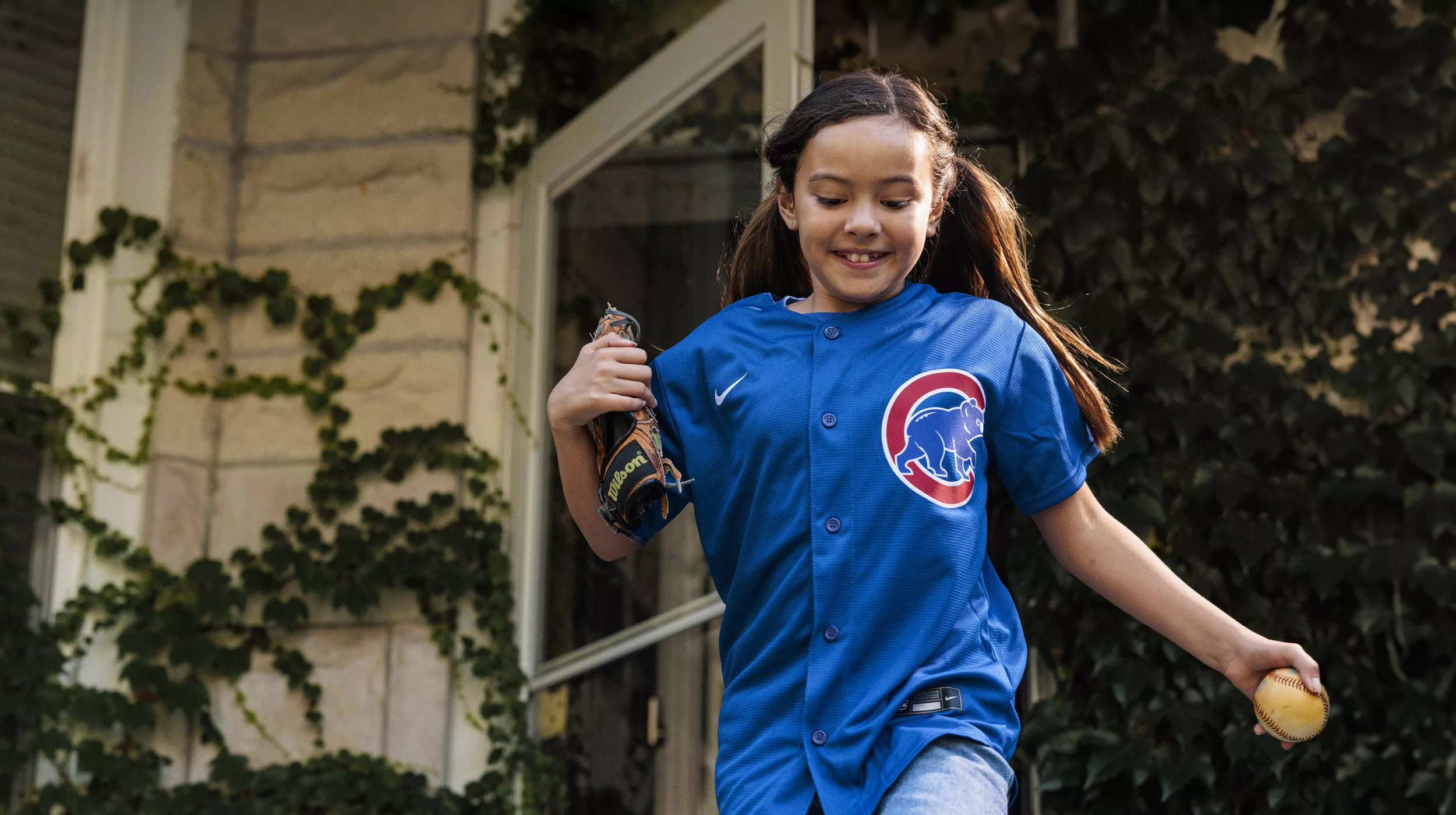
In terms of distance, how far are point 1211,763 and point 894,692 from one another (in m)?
2.49

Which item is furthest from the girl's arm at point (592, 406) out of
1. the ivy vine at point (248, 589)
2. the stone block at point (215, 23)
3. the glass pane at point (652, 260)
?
the stone block at point (215, 23)

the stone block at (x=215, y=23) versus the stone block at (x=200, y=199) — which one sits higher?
the stone block at (x=215, y=23)

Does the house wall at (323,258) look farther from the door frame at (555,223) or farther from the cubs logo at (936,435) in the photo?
the cubs logo at (936,435)

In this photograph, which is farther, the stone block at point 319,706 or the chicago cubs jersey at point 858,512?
the stone block at point 319,706

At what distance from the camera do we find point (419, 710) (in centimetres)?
444

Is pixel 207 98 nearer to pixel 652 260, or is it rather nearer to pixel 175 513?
pixel 175 513

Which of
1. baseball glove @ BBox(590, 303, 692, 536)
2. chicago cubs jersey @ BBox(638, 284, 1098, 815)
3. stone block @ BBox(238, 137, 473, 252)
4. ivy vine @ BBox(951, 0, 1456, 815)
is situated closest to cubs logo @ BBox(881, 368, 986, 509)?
chicago cubs jersey @ BBox(638, 284, 1098, 815)

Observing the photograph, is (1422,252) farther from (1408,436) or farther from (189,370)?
(189,370)

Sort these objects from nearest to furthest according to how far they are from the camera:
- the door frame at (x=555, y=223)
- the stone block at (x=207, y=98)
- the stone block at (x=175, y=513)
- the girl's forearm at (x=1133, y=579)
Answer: the girl's forearm at (x=1133, y=579) < the door frame at (x=555, y=223) < the stone block at (x=175, y=513) < the stone block at (x=207, y=98)

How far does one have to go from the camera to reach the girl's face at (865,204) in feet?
6.33

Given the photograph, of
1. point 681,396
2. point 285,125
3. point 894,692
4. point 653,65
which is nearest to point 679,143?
point 653,65

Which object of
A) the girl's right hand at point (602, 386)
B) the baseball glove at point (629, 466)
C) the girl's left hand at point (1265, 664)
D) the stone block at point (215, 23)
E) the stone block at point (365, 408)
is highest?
the stone block at point (215, 23)

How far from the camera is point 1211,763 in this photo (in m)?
3.97

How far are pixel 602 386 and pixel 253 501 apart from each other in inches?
118
